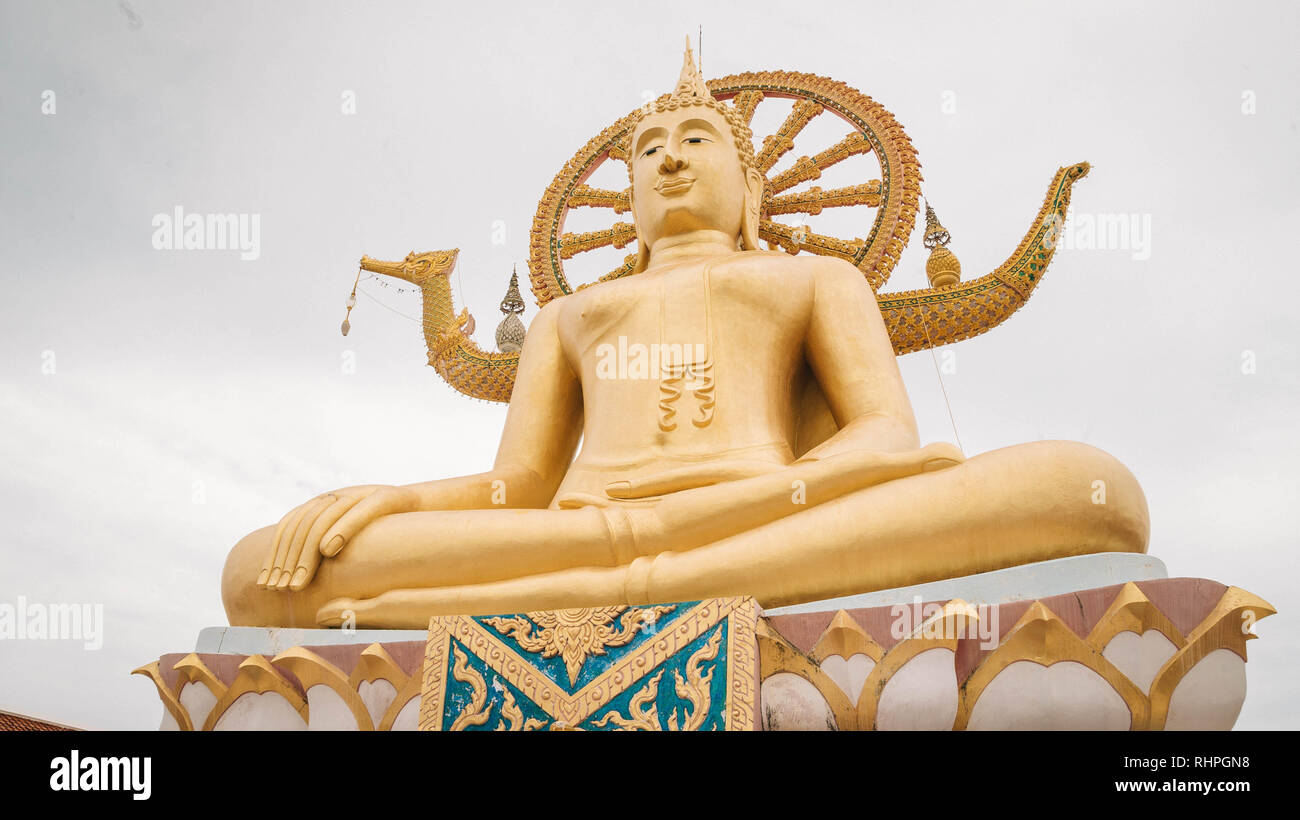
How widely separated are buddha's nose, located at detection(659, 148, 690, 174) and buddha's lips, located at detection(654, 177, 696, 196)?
0.05 metres

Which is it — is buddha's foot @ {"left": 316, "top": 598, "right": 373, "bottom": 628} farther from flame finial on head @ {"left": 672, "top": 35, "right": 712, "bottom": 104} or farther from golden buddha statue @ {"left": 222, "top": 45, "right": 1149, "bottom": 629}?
flame finial on head @ {"left": 672, "top": 35, "right": 712, "bottom": 104}

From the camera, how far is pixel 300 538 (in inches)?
144

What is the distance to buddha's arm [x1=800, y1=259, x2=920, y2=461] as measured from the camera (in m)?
4.18

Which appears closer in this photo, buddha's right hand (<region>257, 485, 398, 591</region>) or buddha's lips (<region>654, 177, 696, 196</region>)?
buddha's right hand (<region>257, 485, 398, 591</region>)

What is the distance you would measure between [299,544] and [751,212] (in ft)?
9.30

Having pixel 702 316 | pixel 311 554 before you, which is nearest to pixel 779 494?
pixel 702 316

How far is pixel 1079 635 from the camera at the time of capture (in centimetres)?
277

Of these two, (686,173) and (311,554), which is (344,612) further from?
(686,173)

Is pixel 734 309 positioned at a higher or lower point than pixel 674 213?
lower

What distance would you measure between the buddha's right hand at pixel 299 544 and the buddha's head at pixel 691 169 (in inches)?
86.6

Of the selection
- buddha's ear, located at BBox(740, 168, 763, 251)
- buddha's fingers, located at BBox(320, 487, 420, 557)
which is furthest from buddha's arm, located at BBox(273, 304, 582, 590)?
buddha's ear, located at BBox(740, 168, 763, 251)

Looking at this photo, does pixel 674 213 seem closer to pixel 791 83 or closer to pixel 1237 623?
pixel 791 83

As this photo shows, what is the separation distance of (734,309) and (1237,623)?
98.7 inches
